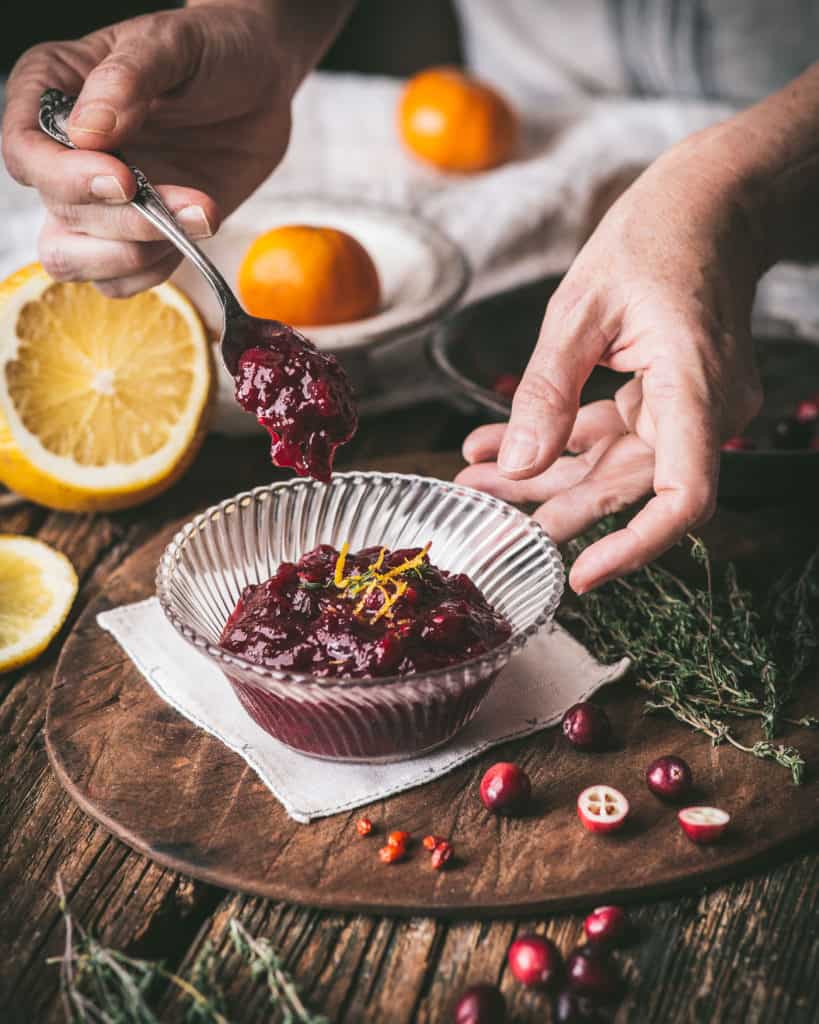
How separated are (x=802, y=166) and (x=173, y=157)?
1645 millimetres

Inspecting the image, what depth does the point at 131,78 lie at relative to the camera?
8.20 feet

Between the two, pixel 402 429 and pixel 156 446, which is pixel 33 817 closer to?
pixel 156 446

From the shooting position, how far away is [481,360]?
3.56 meters

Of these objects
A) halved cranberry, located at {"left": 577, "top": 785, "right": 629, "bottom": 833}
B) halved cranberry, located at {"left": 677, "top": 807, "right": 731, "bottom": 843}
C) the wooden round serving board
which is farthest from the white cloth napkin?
halved cranberry, located at {"left": 677, "top": 807, "right": 731, "bottom": 843}

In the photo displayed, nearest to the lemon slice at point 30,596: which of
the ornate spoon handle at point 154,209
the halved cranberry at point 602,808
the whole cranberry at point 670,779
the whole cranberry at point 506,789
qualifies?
the ornate spoon handle at point 154,209

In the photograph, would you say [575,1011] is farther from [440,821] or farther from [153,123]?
[153,123]

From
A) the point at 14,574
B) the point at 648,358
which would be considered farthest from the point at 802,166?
the point at 14,574

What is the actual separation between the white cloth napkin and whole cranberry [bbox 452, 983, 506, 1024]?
0.47 m

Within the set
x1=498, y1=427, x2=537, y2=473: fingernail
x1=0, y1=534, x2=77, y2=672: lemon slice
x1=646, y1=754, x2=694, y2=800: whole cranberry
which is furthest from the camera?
x1=0, y1=534, x2=77, y2=672: lemon slice

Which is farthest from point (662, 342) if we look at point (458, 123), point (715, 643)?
point (458, 123)

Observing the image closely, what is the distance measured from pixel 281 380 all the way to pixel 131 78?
77 centimetres

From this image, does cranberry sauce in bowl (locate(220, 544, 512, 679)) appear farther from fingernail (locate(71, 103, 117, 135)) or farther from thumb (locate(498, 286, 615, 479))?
fingernail (locate(71, 103, 117, 135))

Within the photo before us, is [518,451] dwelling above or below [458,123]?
above

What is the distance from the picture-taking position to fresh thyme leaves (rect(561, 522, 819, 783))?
2344mm
